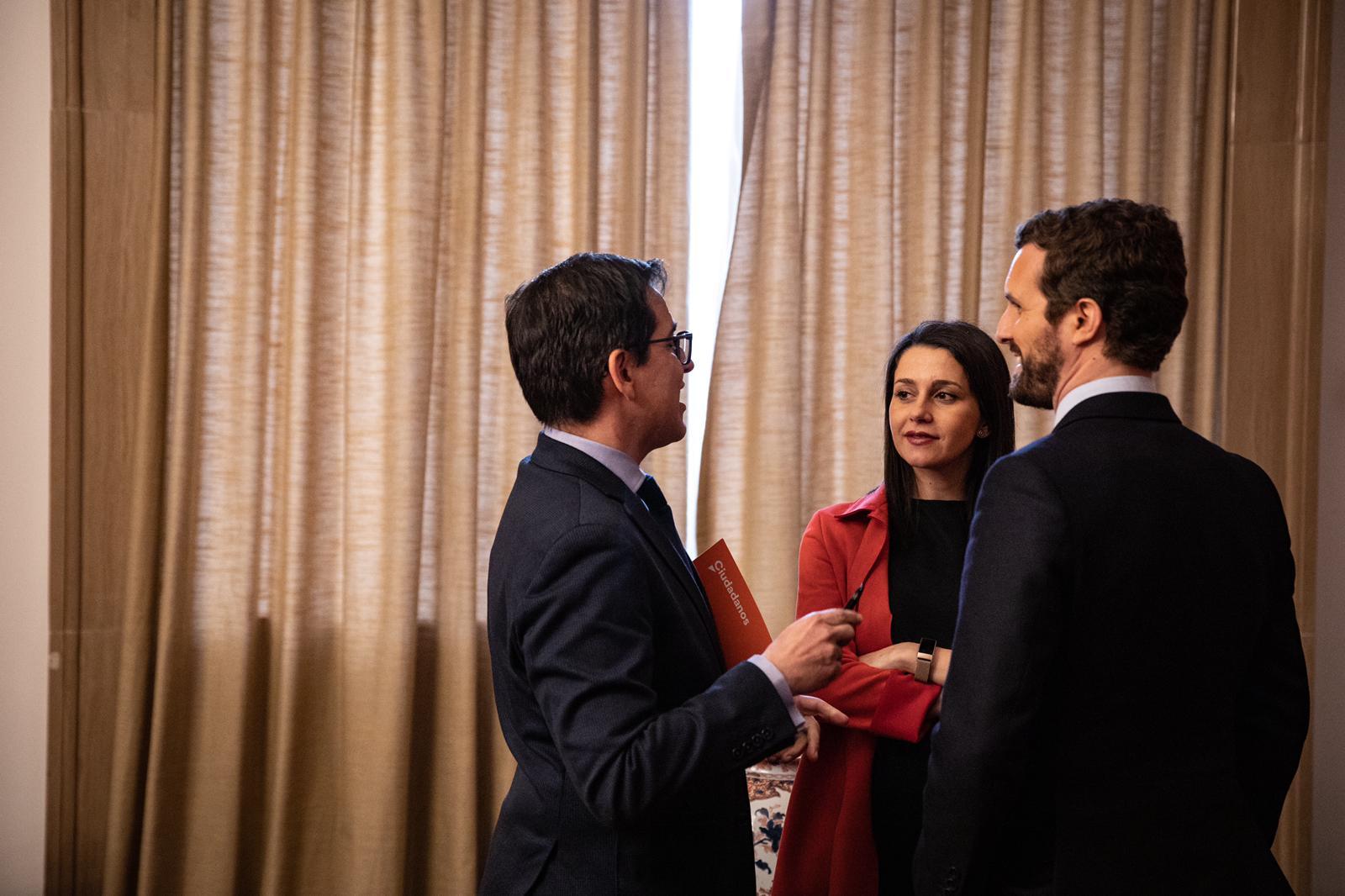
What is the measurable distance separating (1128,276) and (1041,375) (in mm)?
176

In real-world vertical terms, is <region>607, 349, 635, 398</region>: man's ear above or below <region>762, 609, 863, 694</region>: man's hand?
above

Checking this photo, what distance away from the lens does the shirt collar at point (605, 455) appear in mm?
1467

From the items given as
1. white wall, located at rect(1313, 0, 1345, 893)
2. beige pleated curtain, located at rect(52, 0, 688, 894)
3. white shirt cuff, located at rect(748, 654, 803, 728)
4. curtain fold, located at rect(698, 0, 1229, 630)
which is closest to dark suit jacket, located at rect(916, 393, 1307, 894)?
→ white shirt cuff, located at rect(748, 654, 803, 728)

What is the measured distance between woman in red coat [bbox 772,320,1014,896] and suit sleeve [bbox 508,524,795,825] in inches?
21.1

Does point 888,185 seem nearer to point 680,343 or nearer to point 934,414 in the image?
point 934,414

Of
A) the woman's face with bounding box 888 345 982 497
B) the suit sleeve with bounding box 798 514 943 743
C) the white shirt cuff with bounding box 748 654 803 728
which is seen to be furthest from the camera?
the woman's face with bounding box 888 345 982 497

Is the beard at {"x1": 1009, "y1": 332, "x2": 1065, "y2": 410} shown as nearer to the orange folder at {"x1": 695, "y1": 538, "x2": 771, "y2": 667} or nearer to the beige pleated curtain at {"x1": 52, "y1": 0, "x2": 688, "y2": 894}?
the orange folder at {"x1": 695, "y1": 538, "x2": 771, "y2": 667}

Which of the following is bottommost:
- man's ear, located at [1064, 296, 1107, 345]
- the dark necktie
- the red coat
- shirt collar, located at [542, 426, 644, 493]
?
the red coat

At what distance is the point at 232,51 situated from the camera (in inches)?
120

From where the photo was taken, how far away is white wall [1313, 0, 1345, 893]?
10.3 ft

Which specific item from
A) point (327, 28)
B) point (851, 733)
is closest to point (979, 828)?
point (851, 733)

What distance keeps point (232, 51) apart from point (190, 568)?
5.10ft

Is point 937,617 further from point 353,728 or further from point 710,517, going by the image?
point 353,728

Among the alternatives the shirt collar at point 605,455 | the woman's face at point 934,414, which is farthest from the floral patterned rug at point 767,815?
the shirt collar at point 605,455
